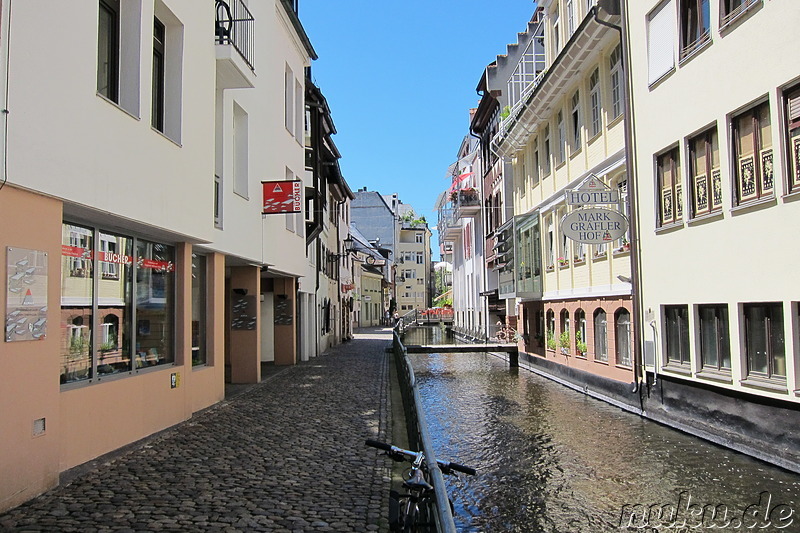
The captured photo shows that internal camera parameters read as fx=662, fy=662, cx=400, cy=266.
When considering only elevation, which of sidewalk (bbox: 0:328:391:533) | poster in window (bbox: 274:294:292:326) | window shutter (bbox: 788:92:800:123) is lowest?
sidewalk (bbox: 0:328:391:533)

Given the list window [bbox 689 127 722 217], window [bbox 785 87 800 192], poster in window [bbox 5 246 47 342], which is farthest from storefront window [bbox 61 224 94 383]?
window [bbox 689 127 722 217]

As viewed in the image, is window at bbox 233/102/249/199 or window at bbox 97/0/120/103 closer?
window at bbox 97/0/120/103

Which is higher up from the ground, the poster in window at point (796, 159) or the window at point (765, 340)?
the poster in window at point (796, 159)

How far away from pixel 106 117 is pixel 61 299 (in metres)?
2.14

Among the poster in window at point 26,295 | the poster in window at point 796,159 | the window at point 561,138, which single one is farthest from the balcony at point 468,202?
the poster in window at point 26,295

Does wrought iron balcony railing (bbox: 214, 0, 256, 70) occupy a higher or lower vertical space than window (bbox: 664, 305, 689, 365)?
higher

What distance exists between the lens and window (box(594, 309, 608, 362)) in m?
16.6

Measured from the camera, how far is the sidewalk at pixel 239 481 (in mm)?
5520

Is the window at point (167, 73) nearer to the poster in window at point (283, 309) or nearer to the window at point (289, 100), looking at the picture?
the window at point (289, 100)

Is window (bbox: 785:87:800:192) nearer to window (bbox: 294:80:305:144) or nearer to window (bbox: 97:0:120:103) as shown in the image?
window (bbox: 97:0:120:103)

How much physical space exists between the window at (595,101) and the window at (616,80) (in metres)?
0.86

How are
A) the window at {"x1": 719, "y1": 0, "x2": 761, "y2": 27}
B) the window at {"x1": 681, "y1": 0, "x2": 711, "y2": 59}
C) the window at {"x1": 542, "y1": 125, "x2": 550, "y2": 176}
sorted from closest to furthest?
1. the window at {"x1": 719, "y1": 0, "x2": 761, "y2": 27}
2. the window at {"x1": 681, "y1": 0, "x2": 711, "y2": 59}
3. the window at {"x1": 542, "y1": 125, "x2": 550, "y2": 176}

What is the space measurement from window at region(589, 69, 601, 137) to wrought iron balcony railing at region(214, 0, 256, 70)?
28.1 ft

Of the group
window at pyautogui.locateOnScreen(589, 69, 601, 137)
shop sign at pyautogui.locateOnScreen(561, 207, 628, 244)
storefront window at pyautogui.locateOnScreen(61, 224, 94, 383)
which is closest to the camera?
storefront window at pyautogui.locateOnScreen(61, 224, 94, 383)
